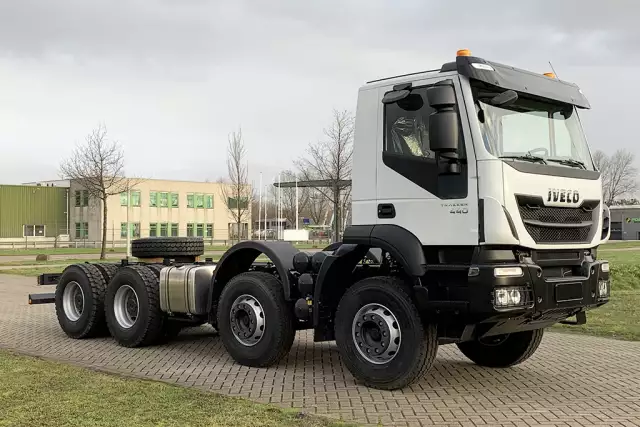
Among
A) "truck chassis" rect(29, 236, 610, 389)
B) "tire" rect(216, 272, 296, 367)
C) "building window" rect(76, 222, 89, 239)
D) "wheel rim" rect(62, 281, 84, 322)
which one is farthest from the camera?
"building window" rect(76, 222, 89, 239)

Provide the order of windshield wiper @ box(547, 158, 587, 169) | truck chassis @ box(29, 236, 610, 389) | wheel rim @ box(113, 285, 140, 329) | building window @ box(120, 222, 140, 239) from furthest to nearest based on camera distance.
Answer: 1. building window @ box(120, 222, 140, 239)
2. wheel rim @ box(113, 285, 140, 329)
3. windshield wiper @ box(547, 158, 587, 169)
4. truck chassis @ box(29, 236, 610, 389)

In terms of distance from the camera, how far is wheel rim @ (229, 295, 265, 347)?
26.0 ft

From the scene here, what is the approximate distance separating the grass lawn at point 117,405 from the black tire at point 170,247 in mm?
3036

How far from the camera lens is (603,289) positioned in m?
6.95

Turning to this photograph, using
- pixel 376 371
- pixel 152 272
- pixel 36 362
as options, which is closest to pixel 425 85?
pixel 376 371

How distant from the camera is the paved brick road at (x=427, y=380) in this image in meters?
5.99

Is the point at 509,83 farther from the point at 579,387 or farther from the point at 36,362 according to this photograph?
the point at 36,362

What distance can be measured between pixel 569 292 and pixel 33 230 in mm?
69571

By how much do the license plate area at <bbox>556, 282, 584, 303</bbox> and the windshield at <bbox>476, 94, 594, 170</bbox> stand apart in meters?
1.14

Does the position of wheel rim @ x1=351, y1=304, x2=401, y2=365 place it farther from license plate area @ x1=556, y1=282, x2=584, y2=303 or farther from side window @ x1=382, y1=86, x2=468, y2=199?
license plate area @ x1=556, y1=282, x2=584, y2=303

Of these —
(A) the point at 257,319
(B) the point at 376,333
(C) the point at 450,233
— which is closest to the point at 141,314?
(A) the point at 257,319

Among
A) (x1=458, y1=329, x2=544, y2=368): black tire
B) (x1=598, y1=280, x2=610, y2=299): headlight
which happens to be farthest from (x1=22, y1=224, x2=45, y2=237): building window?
(x1=598, y1=280, x2=610, y2=299): headlight

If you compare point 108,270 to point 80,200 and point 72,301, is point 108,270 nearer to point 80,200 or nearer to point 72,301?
point 72,301

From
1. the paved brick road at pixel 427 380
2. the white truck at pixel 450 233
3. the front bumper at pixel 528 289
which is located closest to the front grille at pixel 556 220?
the white truck at pixel 450 233
